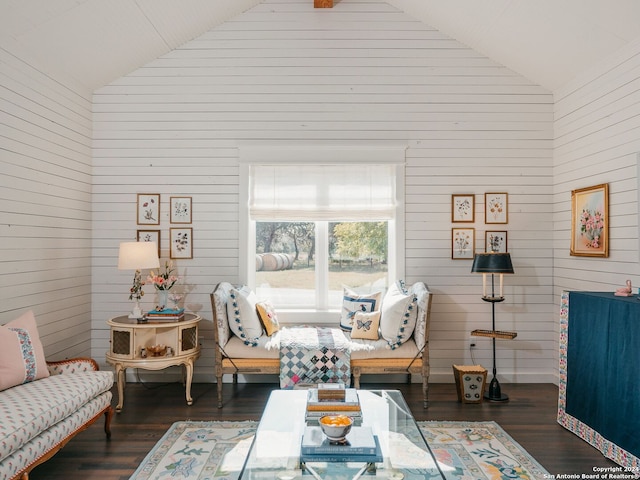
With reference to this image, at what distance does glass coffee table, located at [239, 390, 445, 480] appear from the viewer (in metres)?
1.98

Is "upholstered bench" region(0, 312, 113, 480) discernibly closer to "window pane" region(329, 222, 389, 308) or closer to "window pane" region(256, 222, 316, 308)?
"window pane" region(256, 222, 316, 308)

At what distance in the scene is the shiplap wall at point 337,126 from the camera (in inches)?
178

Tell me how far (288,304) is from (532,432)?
2409mm

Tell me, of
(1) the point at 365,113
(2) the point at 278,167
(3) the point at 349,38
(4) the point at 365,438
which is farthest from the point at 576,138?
(4) the point at 365,438

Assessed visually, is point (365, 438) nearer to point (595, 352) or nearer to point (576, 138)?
point (595, 352)

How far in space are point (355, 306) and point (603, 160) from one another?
241 centimetres

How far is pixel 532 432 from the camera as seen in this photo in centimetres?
331

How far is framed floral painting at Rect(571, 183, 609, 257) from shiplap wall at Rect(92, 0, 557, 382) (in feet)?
1.52

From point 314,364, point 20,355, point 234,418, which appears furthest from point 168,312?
point 314,364

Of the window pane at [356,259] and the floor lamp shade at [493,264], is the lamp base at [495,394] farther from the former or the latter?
the window pane at [356,259]

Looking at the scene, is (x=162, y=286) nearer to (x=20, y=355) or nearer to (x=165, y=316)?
(x=165, y=316)

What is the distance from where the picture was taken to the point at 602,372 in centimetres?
297

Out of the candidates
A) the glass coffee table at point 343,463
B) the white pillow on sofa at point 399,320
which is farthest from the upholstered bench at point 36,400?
the white pillow on sofa at point 399,320

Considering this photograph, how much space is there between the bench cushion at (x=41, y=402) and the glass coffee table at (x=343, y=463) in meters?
1.16
